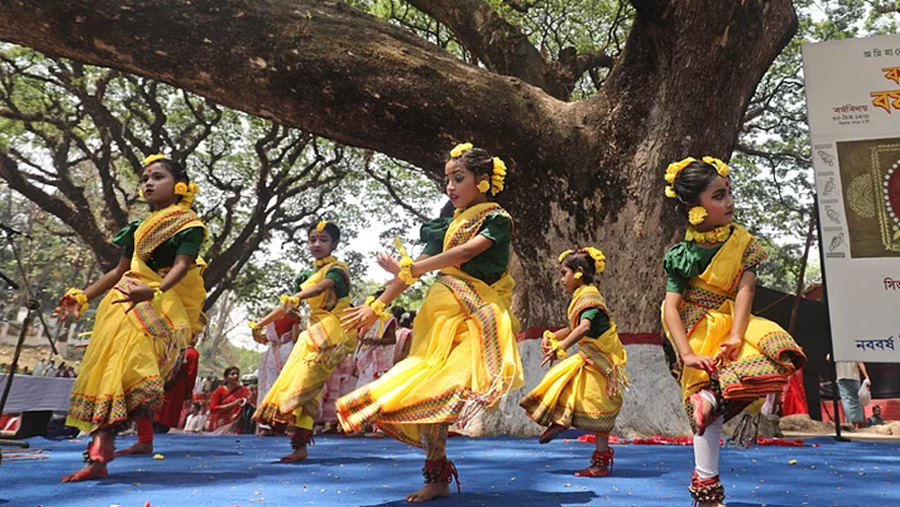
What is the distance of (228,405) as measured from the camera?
10812 mm

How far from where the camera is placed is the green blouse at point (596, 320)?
15.3ft

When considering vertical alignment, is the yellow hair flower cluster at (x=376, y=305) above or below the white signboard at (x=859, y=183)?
below

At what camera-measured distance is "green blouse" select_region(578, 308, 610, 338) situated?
4.65 metres

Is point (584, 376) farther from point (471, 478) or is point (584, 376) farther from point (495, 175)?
point (495, 175)

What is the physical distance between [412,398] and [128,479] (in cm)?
187

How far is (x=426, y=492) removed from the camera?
3143 millimetres

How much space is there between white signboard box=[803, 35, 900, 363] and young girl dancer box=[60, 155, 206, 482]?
5747mm

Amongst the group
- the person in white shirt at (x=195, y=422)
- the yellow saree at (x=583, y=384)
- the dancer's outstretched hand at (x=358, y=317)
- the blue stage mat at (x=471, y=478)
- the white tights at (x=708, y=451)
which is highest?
the dancer's outstretched hand at (x=358, y=317)

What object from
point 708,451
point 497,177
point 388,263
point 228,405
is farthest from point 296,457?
point 228,405

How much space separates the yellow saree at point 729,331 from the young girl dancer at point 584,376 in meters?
1.35

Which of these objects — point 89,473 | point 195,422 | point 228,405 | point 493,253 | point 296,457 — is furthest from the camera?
point 195,422

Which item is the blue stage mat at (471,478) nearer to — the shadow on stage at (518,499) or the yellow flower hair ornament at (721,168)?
the shadow on stage at (518,499)

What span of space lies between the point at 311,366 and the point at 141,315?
1498 mm

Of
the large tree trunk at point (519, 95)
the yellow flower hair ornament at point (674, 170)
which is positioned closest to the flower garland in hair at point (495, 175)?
the yellow flower hair ornament at point (674, 170)
